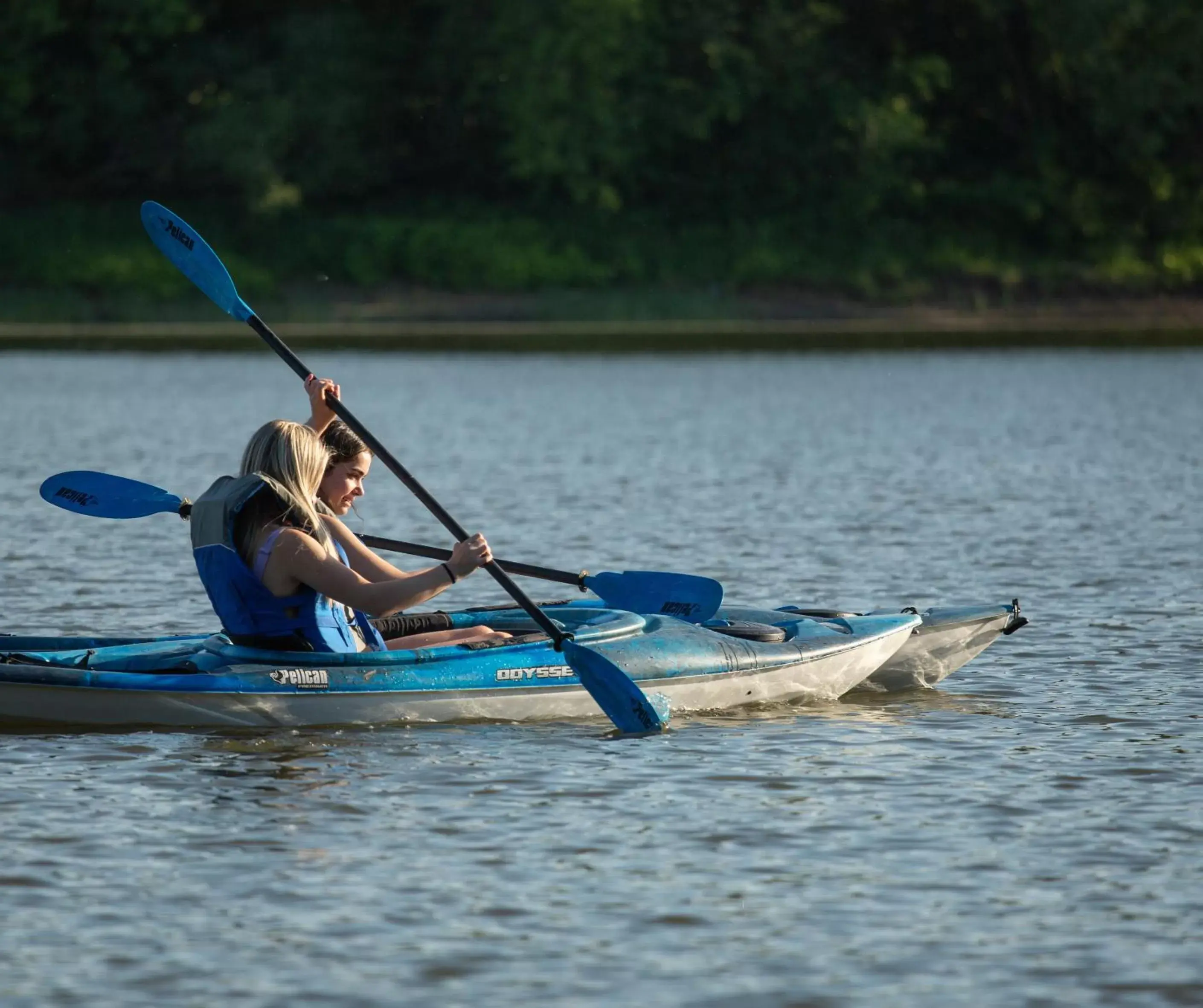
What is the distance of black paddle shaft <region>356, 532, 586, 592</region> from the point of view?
870cm

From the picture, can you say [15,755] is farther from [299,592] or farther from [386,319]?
[386,319]

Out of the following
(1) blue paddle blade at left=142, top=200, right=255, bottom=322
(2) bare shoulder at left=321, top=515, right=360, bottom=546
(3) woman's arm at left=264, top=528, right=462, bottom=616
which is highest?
(1) blue paddle blade at left=142, top=200, right=255, bottom=322

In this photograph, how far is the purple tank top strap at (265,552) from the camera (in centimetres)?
740

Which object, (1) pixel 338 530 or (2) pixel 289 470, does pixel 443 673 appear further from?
(2) pixel 289 470

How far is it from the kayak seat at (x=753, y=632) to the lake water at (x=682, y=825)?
27 cm

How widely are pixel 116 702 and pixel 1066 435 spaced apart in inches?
652

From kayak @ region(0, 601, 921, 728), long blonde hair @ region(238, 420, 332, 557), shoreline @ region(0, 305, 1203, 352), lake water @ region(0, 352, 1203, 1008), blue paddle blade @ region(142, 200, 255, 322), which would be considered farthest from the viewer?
shoreline @ region(0, 305, 1203, 352)

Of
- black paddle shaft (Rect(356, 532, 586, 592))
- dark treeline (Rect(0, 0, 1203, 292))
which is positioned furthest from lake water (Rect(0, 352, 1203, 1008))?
dark treeline (Rect(0, 0, 1203, 292))

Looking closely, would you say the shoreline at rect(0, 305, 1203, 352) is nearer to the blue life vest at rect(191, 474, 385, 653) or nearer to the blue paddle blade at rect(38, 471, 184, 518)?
the blue paddle blade at rect(38, 471, 184, 518)

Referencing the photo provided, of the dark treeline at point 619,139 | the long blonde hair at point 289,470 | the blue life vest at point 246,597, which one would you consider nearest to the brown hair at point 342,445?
the long blonde hair at point 289,470

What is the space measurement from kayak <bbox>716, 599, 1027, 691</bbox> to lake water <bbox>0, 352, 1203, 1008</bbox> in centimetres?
12

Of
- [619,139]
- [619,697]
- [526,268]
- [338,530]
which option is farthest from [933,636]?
[619,139]

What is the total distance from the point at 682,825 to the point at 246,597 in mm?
1809

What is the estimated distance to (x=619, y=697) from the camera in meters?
7.84
